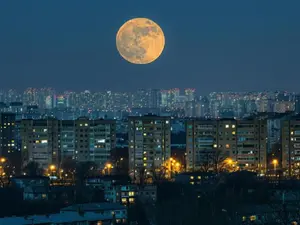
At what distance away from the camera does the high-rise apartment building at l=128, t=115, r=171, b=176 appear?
18438 millimetres

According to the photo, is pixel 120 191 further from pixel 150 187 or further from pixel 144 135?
pixel 144 135

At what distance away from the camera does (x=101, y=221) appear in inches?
448

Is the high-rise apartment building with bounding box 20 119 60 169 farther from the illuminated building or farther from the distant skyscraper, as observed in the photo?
the distant skyscraper

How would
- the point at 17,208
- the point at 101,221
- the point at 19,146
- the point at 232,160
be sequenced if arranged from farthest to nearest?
the point at 19,146
the point at 232,160
the point at 17,208
the point at 101,221

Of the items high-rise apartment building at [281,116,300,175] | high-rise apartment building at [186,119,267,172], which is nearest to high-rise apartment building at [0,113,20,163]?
high-rise apartment building at [186,119,267,172]

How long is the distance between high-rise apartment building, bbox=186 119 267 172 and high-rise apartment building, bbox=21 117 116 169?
5.21 ft

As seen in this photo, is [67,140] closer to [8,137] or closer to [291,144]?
[8,137]

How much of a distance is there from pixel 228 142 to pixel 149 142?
1.38 m

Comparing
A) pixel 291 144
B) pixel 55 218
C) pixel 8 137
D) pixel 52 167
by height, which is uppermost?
pixel 8 137

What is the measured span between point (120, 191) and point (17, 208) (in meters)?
1.76

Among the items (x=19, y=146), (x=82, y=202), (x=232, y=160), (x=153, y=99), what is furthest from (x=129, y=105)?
(x=82, y=202)

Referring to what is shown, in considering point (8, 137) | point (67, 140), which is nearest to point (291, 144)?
point (67, 140)

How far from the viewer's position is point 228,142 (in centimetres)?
1894

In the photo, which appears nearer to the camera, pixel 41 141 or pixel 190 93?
pixel 41 141
